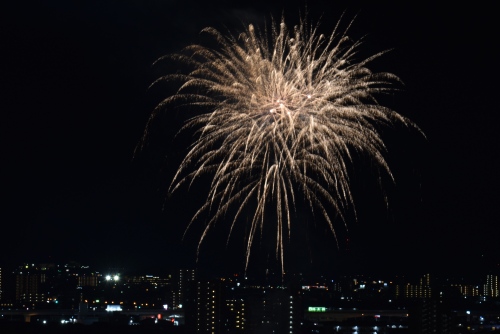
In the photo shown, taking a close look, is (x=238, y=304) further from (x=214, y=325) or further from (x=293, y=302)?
(x=293, y=302)

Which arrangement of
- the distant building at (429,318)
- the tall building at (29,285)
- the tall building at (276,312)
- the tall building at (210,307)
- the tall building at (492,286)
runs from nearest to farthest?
the tall building at (276,312) < the tall building at (210,307) < the distant building at (429,318) < the tall building at (29,285) < the tall building at (492,286)

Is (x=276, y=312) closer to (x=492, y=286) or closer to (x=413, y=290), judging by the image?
(x=413, y=290)

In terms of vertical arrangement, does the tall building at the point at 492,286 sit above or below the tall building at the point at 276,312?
below

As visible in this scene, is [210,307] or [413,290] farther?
[413,290]

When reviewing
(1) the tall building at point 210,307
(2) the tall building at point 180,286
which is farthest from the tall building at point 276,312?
(2) the tall building at point 180,286

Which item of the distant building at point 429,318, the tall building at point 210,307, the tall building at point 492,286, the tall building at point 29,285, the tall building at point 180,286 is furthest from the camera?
the tall building at point 492,286

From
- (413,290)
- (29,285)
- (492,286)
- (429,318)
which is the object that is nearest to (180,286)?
(29,285)

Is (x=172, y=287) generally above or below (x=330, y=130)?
below

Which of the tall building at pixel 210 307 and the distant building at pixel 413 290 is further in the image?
the distant building at pixel 413 290

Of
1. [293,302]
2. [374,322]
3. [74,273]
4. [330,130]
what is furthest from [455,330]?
[74,273]

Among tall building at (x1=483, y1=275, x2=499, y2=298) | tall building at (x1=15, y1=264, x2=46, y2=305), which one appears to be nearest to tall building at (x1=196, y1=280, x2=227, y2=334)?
tall building at (x1=15, y1=264, x2=46, y2=305)

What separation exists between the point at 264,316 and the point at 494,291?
4336 centimetres

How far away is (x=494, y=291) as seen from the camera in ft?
217

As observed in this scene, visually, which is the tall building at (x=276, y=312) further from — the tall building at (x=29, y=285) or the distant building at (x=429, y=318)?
the tall building at (x=29, y=285)
